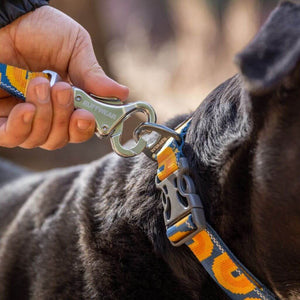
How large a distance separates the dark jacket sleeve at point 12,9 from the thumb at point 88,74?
0.22 meters

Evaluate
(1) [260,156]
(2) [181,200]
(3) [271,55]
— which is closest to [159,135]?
(2) [181,200]

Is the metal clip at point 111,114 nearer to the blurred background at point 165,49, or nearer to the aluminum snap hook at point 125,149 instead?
the aluminum snap hook at point 125,149

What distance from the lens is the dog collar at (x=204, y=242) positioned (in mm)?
1248

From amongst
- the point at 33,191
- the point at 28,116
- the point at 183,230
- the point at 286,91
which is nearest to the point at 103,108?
the point at 28,116

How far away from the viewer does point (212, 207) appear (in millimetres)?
1308

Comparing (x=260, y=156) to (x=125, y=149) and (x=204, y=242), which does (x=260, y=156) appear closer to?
(x=204, y=242)

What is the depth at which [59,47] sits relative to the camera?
1684mm

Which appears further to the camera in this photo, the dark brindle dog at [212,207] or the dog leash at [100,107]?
the dog leash at [100,107]

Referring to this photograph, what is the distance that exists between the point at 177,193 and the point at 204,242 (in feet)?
0.51

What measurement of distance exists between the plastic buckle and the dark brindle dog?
0.17 feet

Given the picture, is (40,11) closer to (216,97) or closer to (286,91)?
(216,97)

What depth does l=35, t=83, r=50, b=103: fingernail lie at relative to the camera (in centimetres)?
136

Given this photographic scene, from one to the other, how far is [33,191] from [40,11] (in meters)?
1.03

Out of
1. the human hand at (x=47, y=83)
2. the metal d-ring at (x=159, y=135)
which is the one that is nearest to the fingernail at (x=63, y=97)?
the human hand at (x=47, y=83)
